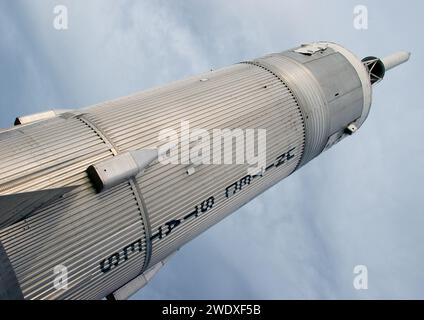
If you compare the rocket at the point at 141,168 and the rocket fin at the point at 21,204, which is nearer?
the rocket fin at the point at 21,204

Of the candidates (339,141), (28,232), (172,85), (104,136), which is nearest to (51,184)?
(28,232)

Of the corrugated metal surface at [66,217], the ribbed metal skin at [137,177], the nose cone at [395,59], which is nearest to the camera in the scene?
the corrugated metal surface at [66,217]

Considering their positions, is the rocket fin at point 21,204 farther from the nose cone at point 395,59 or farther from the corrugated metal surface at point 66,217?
the nose cone at point 395,59

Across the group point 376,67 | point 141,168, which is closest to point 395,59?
point 376,67

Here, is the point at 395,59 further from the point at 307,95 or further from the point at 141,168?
the point at 141,168

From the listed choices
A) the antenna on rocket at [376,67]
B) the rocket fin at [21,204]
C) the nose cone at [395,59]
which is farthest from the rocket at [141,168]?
the nose cone at [395,59]

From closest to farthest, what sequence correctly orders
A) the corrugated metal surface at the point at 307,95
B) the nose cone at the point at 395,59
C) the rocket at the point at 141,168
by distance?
the rocket at the point at 141,168
the corrugated metal surface at the point at 307,95
the nose cone at the point at 395,59

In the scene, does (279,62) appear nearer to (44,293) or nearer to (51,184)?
(51,184)
